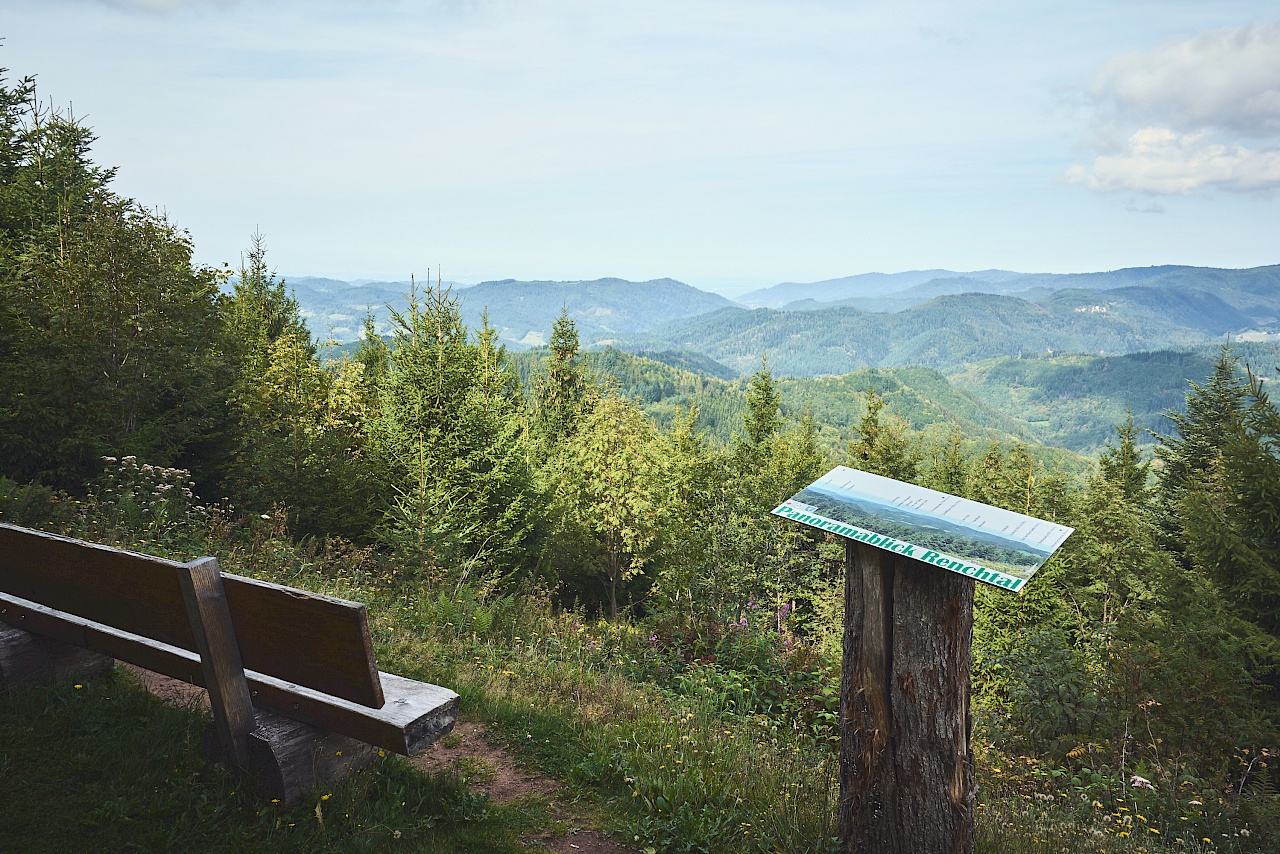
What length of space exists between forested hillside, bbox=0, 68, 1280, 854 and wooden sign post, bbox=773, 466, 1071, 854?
453 mm

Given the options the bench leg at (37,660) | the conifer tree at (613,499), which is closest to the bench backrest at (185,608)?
the bench leg at (37,660)

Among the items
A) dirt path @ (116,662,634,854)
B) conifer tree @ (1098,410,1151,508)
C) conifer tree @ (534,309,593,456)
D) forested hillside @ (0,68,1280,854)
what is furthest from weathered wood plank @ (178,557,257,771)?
conifer tree @ (1098,410,1151,508)

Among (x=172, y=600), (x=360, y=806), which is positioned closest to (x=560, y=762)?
(x=360, y=806)

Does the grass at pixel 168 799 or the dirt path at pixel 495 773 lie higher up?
the grass at pixel 168 799

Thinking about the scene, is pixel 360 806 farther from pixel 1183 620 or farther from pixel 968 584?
pixel 1183 620

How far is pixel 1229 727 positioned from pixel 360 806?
9.48 m

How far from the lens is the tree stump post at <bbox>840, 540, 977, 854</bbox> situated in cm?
278

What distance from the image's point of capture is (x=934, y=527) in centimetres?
278

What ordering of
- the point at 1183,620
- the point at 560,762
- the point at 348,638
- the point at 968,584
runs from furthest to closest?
the point at 1183,620 → the point at 560,762 → the point at 968,584 → the point at 348,638

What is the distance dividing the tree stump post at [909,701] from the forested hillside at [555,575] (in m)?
0.46

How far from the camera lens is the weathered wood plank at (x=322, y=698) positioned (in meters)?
2.84

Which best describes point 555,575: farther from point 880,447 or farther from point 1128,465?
point 1128,465

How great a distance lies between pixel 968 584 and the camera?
9.14 ft

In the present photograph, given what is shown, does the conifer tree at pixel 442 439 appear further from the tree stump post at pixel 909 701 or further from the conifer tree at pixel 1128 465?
the conifer tree at pixel 1128 465
